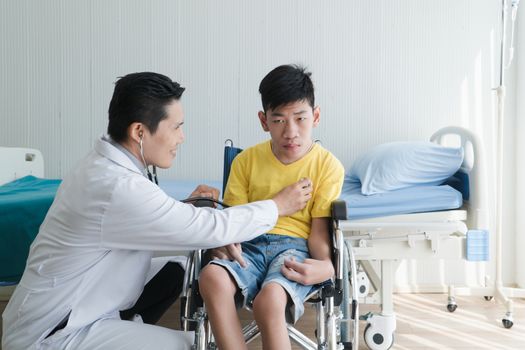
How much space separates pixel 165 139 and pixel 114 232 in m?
0.27

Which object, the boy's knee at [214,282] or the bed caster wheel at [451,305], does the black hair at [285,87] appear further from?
the bed caster wheel at [451,305]

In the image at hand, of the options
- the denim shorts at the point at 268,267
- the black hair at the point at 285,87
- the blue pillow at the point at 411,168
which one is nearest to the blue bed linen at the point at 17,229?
the denim shorts at the point at 268,267

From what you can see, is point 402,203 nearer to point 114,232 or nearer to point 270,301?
point 270,301

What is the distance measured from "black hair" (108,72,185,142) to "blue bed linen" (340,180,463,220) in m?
0.94

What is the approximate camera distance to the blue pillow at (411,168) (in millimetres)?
2090

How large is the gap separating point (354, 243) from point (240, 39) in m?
1.43

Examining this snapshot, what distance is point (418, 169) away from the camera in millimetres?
2105

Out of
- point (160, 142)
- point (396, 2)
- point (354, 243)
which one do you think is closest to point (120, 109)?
point (160, 142)

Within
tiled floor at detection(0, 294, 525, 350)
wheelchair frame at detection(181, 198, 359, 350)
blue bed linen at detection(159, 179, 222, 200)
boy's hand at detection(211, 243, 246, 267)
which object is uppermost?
blue bed linen at detection(159, 179, 222, 200)

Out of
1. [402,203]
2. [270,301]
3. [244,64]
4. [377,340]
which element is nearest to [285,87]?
[270,301]

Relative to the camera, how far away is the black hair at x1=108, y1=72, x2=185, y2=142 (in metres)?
1.32

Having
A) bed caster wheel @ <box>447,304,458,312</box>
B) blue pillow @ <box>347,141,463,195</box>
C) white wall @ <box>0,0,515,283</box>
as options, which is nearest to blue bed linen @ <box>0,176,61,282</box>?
white wall @ <box>0,0,515,283</box>

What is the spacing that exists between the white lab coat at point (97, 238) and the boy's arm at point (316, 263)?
0.43 ft

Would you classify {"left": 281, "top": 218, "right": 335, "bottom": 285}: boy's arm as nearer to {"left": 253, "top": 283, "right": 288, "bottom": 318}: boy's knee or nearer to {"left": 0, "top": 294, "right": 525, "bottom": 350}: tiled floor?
{"left": 253, "top": 283, "right": 288, "bottom": 318}: boy's knee
